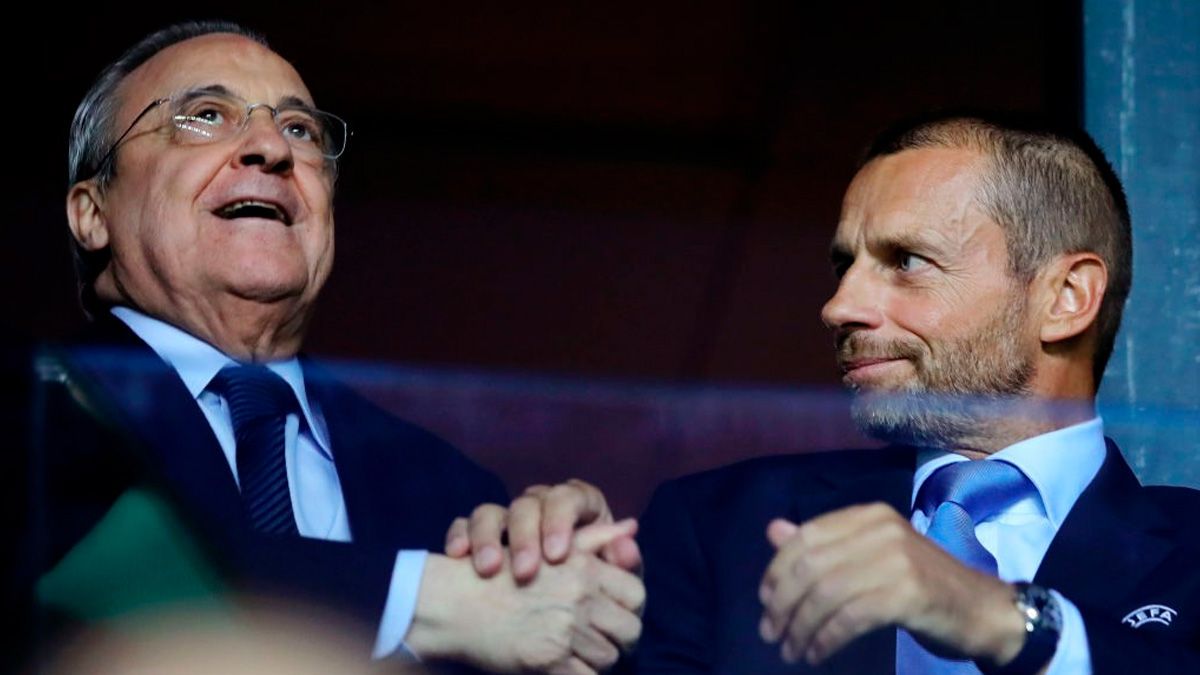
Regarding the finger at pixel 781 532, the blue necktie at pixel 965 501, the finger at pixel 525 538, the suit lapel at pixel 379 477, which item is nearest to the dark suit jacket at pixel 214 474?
the suit lapel at pixel 379 477

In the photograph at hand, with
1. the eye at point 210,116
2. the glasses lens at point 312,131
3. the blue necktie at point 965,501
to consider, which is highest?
the eye at point 210,116

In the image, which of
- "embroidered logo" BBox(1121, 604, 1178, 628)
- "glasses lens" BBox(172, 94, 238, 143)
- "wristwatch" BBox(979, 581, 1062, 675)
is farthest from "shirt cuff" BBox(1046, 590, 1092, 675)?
"glasses lens" BBox(172, 94, 238, 143)

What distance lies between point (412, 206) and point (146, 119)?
2.90 feet

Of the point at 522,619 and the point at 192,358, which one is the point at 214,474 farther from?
the point at 522,619

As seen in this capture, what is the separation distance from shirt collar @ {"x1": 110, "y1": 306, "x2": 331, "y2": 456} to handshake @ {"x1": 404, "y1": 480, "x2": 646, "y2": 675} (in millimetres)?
332

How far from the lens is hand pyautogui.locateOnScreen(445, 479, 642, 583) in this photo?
5.02 feet

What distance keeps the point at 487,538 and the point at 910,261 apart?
68 centimetres

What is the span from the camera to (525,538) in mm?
1540

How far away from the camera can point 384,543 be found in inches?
68.5

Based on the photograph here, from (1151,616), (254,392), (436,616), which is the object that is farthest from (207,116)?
(1151,616)

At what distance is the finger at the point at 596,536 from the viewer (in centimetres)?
157

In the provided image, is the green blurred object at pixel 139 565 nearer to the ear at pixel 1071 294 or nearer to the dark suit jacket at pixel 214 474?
the dark suit jacket at pixel 214 474

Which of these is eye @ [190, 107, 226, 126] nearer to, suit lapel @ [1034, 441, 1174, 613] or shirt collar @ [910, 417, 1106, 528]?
shirt collar @ [910, 417, 1106, 528]

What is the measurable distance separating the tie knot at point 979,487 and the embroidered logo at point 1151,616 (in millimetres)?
193
